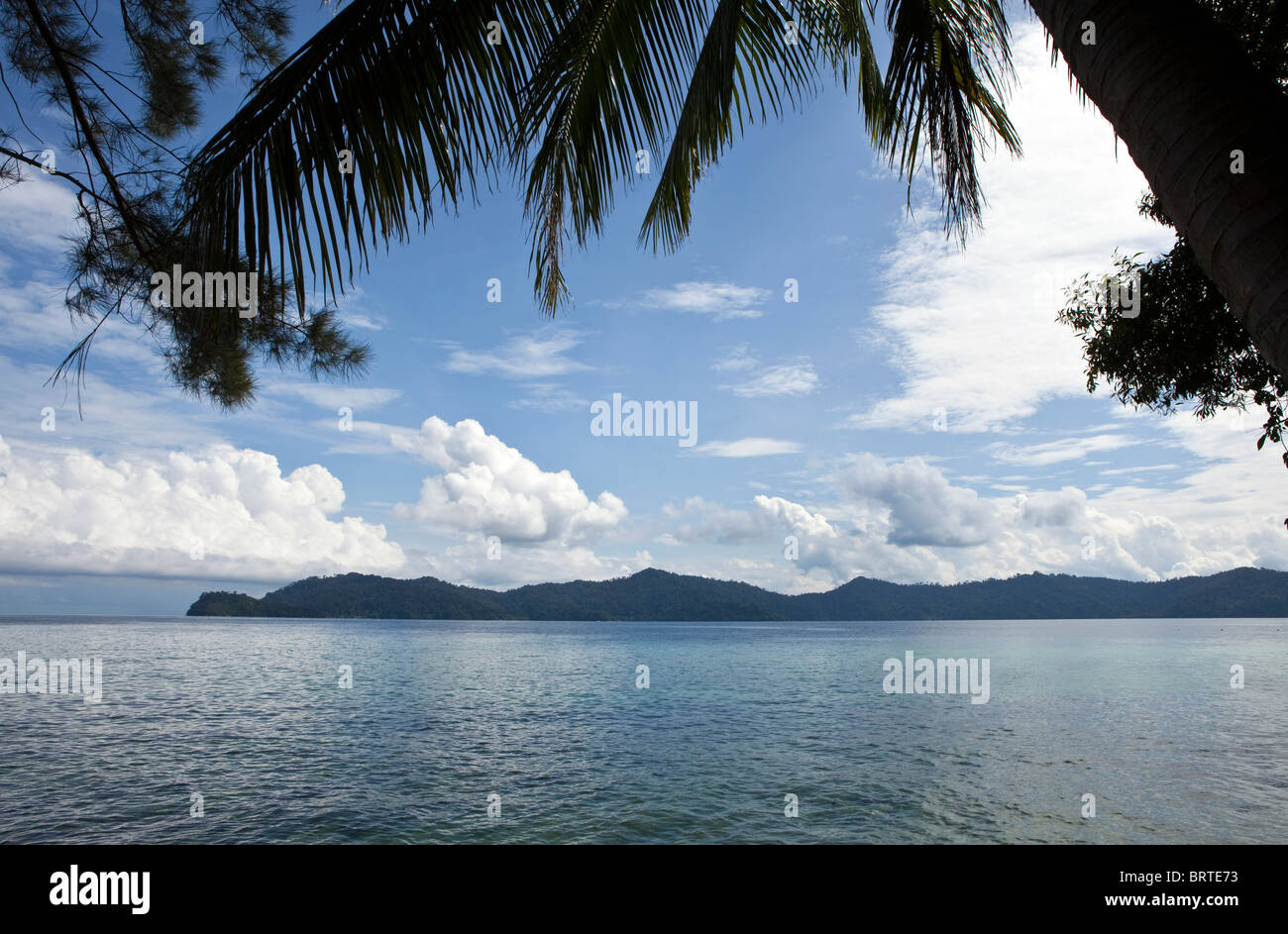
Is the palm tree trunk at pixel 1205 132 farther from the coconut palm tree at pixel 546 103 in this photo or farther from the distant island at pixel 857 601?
the distant island at pixel 857 601

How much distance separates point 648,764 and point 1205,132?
17.7 meters

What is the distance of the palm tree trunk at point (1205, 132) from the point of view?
1.76 m

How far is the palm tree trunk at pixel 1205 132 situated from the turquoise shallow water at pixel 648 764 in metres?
11.2

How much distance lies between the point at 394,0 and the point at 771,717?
83.8ft

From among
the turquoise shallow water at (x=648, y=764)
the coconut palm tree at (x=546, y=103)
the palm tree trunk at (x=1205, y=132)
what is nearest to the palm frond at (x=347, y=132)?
the coconut palm tree at (x=546, y=103)

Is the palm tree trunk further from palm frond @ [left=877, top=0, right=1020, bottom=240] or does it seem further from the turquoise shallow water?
the turquoise shallow water

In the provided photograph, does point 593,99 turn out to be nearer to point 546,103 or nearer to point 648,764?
point 546,103

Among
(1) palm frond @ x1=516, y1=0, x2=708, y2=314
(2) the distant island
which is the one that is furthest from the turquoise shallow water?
(2) the distant island

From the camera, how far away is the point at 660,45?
4.30 metres

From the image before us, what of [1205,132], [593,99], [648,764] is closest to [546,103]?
[593,99]

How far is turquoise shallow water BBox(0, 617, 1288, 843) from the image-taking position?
1192cm

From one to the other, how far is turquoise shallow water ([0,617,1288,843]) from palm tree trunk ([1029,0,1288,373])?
11249 mm
